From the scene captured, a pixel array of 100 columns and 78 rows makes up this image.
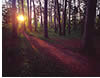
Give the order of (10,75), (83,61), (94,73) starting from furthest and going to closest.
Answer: (83,61) → (94,73) → (10,75)

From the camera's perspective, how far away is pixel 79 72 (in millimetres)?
3707

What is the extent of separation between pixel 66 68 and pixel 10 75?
2.58m

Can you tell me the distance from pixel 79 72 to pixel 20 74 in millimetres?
2633

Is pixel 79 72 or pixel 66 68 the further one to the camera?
pixel 66 68

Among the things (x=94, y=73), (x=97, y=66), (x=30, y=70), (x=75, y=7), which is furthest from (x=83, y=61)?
(x=75, y=7)

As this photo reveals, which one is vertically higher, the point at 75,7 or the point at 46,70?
the point at 75,7

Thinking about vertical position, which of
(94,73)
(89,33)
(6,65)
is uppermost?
(89,33)

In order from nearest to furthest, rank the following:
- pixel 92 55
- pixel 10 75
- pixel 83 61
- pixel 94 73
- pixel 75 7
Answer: pixel 10 75 < pixel 94 73 < pixel 83 61 < pixel 92 55 < pixel 75 7

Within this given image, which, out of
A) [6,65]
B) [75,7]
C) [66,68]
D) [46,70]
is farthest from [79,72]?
[75,7]

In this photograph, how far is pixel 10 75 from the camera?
337cm

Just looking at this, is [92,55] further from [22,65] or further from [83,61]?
[22,65]

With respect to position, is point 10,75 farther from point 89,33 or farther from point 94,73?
point 89,33

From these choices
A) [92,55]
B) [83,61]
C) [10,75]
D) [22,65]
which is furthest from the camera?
[92,55]

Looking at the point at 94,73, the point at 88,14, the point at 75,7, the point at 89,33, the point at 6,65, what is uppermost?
the point at 75,7
